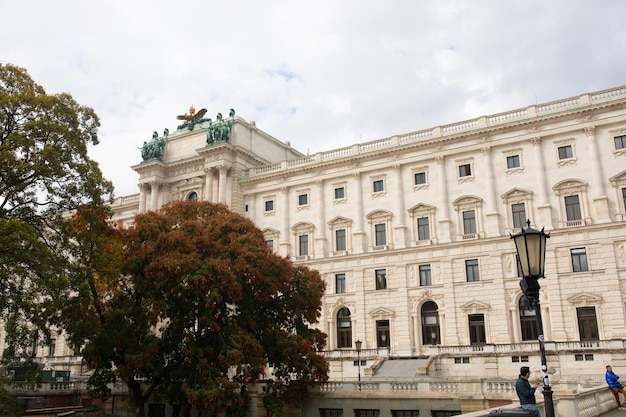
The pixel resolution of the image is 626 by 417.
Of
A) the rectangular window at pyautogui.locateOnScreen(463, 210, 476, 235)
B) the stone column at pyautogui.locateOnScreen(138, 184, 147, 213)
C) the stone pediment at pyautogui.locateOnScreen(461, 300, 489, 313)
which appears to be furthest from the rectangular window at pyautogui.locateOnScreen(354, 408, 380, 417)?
the stone column at pyautogui.locateOnScreen(138, 184, 147, 213)

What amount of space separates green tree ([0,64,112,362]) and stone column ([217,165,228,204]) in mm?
28446

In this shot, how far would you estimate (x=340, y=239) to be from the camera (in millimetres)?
54250

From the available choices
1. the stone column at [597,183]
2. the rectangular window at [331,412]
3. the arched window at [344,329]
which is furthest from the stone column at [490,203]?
the rectangular window at [331,412]

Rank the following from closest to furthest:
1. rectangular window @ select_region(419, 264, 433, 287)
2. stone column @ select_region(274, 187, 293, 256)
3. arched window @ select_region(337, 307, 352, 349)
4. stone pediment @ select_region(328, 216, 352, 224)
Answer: rectangular window @ select_region(419, 264, 433, 287)
arched window @ select_region(337, 307, 352, 349)
stone pediment @ select_region(328, 216, 352, 224)
stone column @ select_region(274, 187, 293, 256)

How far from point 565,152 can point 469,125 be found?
26.1 ft

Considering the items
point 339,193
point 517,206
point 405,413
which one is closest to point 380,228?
point 339,193

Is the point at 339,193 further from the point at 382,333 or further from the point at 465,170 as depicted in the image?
the point at 382,333

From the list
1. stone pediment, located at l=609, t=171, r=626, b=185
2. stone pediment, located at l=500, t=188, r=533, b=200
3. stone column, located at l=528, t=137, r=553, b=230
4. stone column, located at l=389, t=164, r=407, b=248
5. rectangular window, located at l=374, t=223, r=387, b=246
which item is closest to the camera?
stone pediment, located at l=609, t=171, r=626, b=185

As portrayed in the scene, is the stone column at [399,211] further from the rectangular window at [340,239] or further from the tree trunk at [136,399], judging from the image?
the tree trunk at [136,399]

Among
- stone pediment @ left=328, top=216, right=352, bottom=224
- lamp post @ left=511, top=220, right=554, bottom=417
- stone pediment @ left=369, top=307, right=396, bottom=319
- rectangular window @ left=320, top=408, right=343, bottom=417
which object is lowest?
rectangular window @ left=320, top=408, right=343, bottom=417

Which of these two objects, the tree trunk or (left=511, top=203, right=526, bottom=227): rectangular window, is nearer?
the tree trunk

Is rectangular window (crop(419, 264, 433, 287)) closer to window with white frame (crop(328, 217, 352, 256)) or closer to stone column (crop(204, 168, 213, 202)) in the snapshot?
window with white frame (crop(328, 217, 352, 256))

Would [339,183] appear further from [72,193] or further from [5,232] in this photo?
[5,232]

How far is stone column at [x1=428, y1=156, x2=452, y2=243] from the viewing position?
49.0 m
